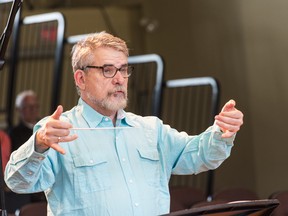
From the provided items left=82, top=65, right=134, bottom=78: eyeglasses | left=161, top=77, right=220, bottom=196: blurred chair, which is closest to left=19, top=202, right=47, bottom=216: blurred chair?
left=82, top=65, right=134, bottom=78: eyeglasses

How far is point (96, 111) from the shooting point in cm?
326

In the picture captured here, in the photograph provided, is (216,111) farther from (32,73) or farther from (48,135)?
(48,135)

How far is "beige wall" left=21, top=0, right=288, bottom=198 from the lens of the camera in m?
7.75

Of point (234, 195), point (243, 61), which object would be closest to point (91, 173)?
point (234, 195)

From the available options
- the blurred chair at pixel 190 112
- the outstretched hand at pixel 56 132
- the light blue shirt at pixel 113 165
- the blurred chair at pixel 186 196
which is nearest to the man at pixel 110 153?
the light blue shirt at pixel 113 165

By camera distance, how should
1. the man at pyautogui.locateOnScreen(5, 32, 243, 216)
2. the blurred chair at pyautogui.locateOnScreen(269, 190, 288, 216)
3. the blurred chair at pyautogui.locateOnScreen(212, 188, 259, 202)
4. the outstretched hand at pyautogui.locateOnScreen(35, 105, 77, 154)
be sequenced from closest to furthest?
1. the outstretched hand at pyautogui.locateOnScreen(35, 105, 77, 154)
2. the man at pyautogui.locateOnScreen(5, 32, 243, 216)
3. the blurred chair at pyautogui.locateOnScreen(269, 190, 288, 216)
4. the blurred chair at pyautogui.locateOnScreen(212, 188, 259, 202)

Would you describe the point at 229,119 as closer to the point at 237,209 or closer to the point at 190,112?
the point at 237,209

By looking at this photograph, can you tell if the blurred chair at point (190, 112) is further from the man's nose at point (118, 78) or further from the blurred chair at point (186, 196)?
the man's nose at point (118, 78)

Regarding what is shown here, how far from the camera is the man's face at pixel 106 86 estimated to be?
3.17 meters

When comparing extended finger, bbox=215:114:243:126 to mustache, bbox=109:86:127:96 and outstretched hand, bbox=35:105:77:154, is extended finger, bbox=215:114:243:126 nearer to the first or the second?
mustache, bbox=109:86:127:96

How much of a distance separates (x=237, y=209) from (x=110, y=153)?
68 cm

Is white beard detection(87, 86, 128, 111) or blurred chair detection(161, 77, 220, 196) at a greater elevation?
white beard detection(87, 86, 128, 111)

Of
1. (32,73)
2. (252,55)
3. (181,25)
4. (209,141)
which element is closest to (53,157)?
(209,141)

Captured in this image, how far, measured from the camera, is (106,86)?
10.5 ft
